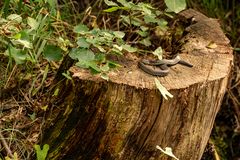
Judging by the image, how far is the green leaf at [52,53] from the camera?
2.43 meters

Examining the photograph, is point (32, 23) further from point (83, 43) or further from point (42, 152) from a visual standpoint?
point (42, 152)

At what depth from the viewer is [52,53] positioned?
245 cm

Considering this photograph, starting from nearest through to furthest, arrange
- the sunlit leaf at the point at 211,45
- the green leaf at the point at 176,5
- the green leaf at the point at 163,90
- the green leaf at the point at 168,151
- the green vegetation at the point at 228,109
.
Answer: the green leaf at the point at 163,90 < the green leaf at the point at 168,151 < the green leaf at the point at 176,5 < the sunlit leaf at the point at 211,45 < the green vegetation at the point at 228,109

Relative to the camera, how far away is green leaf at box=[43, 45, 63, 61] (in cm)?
243

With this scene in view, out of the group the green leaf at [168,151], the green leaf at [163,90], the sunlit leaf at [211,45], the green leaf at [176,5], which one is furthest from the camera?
the sunlit leaf at [211,45]

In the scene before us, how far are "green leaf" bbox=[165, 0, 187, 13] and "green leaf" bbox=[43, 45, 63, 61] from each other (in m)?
0.55

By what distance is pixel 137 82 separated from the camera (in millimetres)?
2170

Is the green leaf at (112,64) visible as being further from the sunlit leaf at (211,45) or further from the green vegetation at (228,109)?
the green vegetation at (228,109)

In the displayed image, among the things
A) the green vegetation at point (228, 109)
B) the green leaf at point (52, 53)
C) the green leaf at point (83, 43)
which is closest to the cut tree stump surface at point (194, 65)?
the green leaf at point (83, 43)

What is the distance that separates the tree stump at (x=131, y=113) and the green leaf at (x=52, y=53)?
14cm

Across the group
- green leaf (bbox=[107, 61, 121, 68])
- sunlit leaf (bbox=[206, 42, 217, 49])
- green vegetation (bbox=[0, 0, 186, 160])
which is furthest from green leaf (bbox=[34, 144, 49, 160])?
sunlit leaf (bbox=[206, 42, 217, 49])

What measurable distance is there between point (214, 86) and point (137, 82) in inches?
15.0

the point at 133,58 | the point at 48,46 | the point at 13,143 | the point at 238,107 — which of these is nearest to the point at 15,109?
the point at 13,143

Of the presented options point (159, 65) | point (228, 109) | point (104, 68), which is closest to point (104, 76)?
point (104, 68)
